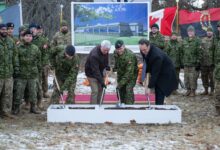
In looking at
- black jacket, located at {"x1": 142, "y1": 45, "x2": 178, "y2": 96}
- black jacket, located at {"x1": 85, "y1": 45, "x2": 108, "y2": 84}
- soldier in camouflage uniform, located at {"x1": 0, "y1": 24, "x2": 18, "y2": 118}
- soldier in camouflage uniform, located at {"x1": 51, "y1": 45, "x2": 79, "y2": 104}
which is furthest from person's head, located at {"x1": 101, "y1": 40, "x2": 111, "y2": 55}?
soldier in camouflage uniform, located at {"x1": 0, "y1": 24, "x2": 18, "y2": 118}

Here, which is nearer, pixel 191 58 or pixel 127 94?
pixel 127 94

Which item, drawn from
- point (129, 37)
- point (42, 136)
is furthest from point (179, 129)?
point (129, 37)

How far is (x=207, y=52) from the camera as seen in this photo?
42.4ft

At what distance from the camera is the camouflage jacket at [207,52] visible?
12.8 meters

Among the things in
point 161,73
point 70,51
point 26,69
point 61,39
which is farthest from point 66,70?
point 61,39

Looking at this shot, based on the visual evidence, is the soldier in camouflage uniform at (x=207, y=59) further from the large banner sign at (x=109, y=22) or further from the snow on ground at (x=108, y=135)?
the snow on ground at (x=108, y=135)

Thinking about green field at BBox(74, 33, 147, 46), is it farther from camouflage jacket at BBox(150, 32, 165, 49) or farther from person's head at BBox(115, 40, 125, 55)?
person's head at BBox(115, 40, 125, 55)

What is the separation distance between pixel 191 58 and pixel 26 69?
16.5ft

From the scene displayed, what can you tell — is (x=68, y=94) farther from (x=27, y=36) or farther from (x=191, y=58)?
(x=191, y=58)

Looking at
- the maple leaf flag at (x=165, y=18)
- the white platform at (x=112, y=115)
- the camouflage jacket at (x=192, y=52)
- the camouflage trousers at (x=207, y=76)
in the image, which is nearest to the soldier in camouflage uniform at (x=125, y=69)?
the white platform at (x=112, y=115)

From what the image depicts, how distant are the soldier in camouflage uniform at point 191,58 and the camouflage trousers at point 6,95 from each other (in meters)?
5.42

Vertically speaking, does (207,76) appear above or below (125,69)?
below

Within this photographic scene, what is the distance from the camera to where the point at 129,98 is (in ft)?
34.4

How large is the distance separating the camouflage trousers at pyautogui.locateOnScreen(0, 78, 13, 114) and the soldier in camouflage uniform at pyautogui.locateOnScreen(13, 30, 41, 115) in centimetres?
35
